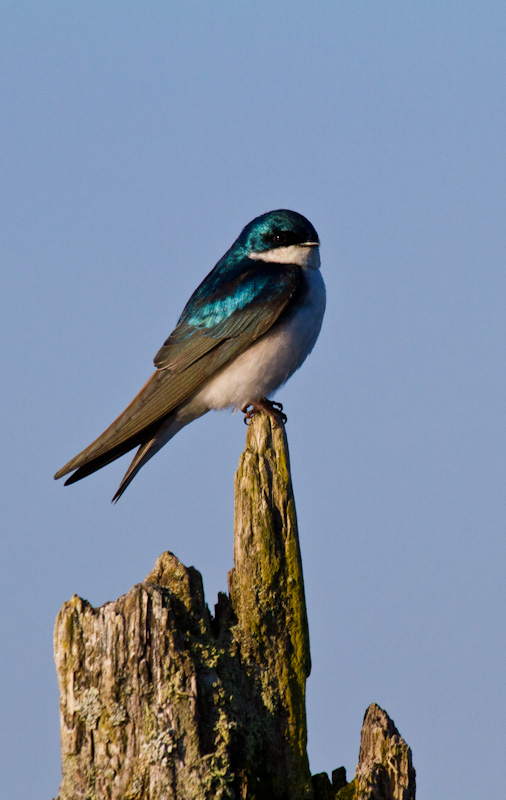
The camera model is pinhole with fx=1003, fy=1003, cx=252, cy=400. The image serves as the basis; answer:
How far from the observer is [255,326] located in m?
6.25

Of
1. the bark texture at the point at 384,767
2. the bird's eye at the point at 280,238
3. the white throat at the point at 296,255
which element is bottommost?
the bark texture at the point at 384,767

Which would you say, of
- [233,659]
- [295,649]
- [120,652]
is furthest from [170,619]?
[295,649]

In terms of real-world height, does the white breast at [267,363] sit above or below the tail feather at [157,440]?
above

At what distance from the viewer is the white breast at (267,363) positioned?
6223 mm

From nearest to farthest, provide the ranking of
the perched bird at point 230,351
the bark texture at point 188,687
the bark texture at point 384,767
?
1. the bark texture at point 188,687
2. the bark texture at point 384,767
3. the perched bird at point 230,351

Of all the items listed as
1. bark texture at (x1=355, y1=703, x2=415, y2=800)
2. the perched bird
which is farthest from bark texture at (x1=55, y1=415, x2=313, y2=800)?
the perched bird

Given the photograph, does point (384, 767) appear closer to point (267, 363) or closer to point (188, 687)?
point (188, 687)

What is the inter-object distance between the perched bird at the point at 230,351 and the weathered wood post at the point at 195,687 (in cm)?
222

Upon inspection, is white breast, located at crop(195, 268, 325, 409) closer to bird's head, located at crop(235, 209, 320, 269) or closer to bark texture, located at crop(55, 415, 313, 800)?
bird's head, located at crop(235, 209, 320, 269)

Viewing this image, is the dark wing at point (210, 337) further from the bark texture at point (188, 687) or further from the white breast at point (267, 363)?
the bark texture at point (188, 687)

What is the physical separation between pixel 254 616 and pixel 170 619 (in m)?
0.53

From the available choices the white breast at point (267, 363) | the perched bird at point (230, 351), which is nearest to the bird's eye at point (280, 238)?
the perched bird at point (230, 351)

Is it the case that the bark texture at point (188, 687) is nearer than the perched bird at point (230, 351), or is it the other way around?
the bark texture at point (188, 687)

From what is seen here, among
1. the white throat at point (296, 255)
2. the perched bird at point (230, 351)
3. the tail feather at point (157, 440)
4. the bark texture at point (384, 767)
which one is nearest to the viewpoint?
the bark texture at point (384, 767)
